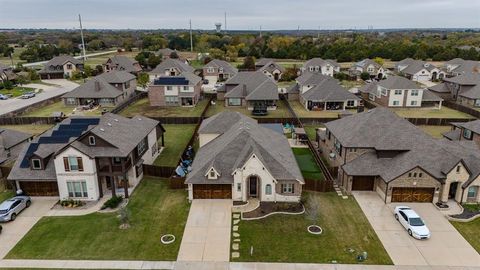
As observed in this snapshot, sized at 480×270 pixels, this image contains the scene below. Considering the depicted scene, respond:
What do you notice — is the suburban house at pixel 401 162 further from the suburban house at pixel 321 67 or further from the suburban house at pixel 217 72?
the suburban house at pixel 321 67

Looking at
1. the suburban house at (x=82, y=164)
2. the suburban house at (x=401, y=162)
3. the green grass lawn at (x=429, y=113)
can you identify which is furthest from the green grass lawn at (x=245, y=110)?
the suburban house at (x=82, y=164)

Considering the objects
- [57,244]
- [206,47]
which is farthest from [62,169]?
[206,47]

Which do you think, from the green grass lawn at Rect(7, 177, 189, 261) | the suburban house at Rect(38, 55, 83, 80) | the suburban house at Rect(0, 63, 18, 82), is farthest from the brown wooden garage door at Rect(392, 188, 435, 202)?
the suburban house at Rect(38, 55, 83, 80)

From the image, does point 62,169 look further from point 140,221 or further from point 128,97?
point 128,97

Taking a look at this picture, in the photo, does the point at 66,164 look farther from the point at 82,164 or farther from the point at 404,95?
the point at 404,95

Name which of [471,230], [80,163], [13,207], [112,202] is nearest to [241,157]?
[112,202]

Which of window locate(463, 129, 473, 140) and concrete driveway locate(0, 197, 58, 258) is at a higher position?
window locate(463, 129, 473, 140)

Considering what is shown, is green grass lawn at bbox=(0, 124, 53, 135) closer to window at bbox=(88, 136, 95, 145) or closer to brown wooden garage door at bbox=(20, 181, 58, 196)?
brown wooden garage door at bbox=(20, 181, 58, 196)

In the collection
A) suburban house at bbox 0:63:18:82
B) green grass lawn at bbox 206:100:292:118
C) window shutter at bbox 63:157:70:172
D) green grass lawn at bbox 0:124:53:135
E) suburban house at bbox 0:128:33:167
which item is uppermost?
suburban house at bbox 0:63:18:82
